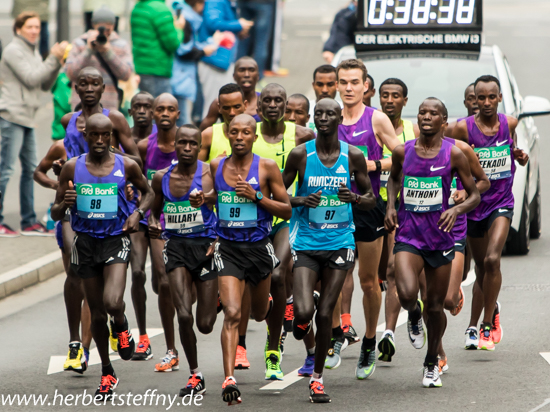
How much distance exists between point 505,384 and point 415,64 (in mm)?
5614

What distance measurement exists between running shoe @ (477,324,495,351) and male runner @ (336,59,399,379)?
0.92m

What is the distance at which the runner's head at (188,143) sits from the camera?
8.85m

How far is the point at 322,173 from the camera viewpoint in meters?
8.71

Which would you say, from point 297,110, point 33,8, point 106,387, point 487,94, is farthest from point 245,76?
point 33,8

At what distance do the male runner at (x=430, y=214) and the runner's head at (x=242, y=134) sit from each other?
1.18 meters

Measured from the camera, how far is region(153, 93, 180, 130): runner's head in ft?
32.8

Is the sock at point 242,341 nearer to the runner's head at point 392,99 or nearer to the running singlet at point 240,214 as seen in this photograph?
the running singlet at point 240,214

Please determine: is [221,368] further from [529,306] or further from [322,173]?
[529,306]

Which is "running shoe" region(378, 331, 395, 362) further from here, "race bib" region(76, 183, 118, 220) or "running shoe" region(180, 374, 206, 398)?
"race bib" region(76, 183, 118, 220)

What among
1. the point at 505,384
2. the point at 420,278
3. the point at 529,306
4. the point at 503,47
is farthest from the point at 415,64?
the point at 503,47

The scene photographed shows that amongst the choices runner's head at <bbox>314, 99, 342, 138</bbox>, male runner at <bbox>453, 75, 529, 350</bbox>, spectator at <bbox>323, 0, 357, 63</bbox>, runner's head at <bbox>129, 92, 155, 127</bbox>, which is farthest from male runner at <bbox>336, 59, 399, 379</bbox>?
spectator at <bbox>323, 0, 357, 63</bbox>

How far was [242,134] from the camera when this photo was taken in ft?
28.4

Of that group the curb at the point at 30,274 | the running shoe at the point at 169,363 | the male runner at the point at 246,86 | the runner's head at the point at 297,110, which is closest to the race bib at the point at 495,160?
the runner's head at the point at 297,110

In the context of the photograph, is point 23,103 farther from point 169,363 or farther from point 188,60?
point 169,363
